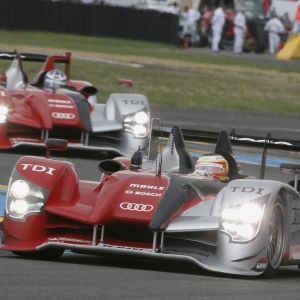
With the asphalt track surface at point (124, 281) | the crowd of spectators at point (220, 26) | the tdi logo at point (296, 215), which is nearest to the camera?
the asphalt track surface at point (124, 281)

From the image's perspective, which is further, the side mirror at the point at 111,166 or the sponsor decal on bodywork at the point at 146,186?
the side mirror at the point at 111,166

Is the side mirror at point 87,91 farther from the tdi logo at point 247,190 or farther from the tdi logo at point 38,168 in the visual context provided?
the tdi logo at point 247,190

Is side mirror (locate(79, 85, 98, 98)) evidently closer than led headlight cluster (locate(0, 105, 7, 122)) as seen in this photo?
No

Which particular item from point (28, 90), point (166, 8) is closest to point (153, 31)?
point (166, 8)

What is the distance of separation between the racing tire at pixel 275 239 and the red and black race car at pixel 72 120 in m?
6.31

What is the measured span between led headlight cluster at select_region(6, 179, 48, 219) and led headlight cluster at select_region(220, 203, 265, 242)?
128 centimetres

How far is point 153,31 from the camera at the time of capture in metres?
36.9

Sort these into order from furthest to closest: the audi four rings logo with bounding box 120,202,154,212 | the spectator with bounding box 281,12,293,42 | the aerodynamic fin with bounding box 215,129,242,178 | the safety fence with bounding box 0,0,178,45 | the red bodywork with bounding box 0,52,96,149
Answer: the spectator with bounding box 281,12,293,42 → the safety fence with bounding box 0,0,178,45 → the red bodywork with bounding box 0,52,96,149 → the aerodynamic fin with bounding box 215,129,242,178 → the audi four rings logo with bounding box 120,202,154,212

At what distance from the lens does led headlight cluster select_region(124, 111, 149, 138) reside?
13.3 m

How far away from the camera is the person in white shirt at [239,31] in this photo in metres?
40.3

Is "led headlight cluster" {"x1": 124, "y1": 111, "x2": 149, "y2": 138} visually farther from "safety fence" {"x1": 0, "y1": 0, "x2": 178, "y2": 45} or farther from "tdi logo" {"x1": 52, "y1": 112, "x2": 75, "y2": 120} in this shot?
"safety fence" {"x1": 0, "y1": 0, "x2": 178, "y2": 45}

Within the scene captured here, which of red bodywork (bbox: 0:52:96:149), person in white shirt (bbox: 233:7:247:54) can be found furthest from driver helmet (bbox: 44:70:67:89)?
person in white shirt (bbox: 233:7:247:54)

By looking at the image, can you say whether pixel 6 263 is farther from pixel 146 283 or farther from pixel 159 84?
pixel 159 84

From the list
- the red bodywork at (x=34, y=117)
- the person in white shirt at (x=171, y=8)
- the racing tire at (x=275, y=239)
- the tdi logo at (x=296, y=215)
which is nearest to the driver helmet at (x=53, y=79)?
the red bodywork at (x=34, y=117)
